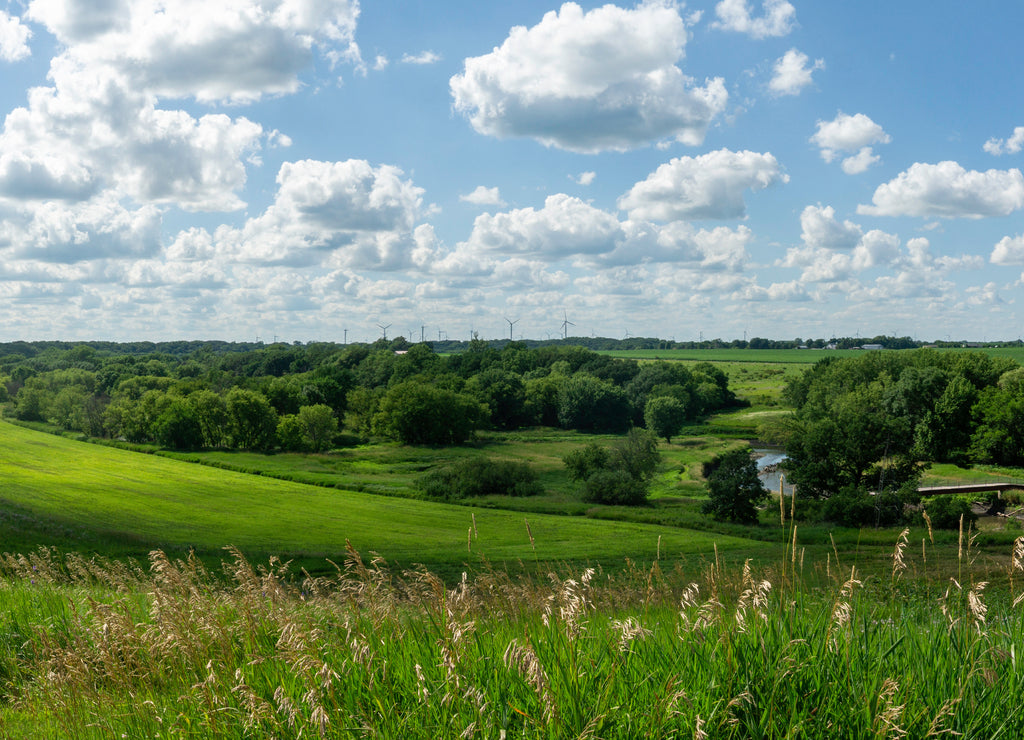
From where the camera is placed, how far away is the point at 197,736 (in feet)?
13.8

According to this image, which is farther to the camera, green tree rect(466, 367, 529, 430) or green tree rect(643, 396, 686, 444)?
green tree rect(466, 367, 529, 430)

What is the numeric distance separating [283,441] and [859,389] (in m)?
96.2

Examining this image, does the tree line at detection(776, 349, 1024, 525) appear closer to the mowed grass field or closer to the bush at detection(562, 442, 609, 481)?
the mowed grass field

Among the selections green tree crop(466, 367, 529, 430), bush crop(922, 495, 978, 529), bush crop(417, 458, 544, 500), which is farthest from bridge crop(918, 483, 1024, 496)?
green tree crop(466, 367, 529, 430)

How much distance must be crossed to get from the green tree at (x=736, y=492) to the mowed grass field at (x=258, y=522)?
7455 mm

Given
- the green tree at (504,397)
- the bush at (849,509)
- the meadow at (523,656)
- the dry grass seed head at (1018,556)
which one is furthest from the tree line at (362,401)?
the dry grass seed head at (1018,556)

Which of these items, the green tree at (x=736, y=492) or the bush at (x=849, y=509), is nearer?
the bush at (x=849, y=509)

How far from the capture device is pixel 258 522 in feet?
198

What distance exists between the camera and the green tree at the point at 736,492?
63938mm

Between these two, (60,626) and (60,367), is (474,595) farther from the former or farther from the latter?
(60,367)

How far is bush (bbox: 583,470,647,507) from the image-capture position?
2992 inches

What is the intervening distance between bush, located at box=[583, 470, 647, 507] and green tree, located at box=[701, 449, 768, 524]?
469 inches

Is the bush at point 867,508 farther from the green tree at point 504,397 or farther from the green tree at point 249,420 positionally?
the green tree at point 504,397

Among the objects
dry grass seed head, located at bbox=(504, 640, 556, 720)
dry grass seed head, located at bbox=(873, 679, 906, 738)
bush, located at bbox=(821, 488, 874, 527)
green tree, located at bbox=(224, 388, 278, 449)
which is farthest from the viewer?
green tree, located at bbox=(224, 388, 278, 449)
